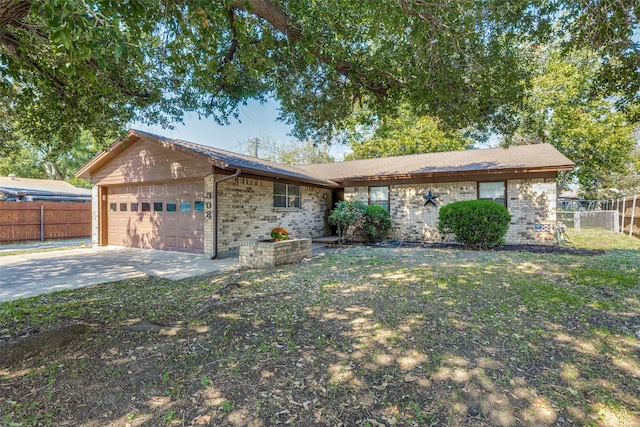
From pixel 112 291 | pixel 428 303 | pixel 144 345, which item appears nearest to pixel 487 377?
pixel 428 303

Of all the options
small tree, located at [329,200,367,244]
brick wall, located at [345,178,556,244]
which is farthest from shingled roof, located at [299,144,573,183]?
small tree, located at [329,200,367,244]

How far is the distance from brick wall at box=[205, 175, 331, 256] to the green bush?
5.38 metres

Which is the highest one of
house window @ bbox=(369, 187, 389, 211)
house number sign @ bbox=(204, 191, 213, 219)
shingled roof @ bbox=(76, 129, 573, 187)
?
shingled roof @ bbox=(76, 129, 573, 187)

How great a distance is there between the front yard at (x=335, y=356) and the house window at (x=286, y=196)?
6.40 meters

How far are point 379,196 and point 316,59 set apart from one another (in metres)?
8.32

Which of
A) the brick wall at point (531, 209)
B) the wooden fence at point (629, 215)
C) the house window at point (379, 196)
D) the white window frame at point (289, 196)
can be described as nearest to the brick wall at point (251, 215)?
the white window frame at point (289, 196)

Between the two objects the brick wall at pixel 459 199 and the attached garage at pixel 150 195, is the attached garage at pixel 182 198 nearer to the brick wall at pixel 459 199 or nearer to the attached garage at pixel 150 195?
the attached garage at pixel 150 195

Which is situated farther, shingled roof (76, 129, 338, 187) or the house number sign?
the house number sign

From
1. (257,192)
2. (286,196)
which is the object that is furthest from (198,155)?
(286,196)

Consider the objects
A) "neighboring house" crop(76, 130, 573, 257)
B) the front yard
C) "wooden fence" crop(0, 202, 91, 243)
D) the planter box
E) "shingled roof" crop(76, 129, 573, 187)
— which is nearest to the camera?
the front yard

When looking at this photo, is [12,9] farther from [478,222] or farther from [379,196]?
[379,196]

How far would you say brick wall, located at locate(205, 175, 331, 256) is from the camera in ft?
30.6

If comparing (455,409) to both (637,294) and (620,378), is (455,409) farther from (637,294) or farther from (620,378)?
(637,294)

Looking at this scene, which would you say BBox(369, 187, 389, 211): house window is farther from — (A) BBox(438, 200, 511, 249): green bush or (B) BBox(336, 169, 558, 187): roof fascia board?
(A) BBox(438, 200, 511, 249): green bush
